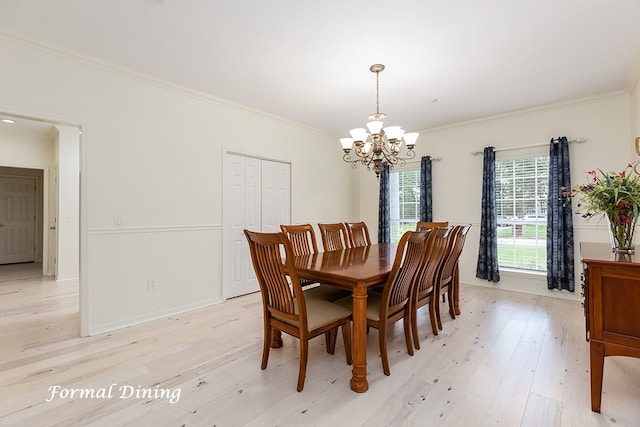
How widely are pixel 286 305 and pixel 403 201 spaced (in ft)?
13.1

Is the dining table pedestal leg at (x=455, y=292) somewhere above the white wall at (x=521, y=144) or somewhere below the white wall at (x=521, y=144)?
below

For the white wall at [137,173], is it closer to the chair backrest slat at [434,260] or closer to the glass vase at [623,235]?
the chair backrest slat at [434,260]

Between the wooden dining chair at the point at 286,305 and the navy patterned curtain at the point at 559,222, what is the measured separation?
3.32 m

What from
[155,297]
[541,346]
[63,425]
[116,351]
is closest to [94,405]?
[63,425]

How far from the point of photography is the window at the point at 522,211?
418 centimetres

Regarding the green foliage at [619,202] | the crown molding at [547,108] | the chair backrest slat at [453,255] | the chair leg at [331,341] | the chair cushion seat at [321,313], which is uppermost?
the crown molding at [547,108]

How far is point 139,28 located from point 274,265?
217cm

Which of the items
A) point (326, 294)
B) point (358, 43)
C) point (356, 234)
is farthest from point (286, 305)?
point (358, 43)

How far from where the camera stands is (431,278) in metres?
2.72

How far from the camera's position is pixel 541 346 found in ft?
8.43

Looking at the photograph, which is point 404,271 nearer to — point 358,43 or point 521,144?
point 358,43

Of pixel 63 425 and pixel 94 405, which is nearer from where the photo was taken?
pixel 63 425

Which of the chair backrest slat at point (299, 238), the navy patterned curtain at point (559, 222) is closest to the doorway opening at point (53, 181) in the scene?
the chair backrest slat at point (299, 238)

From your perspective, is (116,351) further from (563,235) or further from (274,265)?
(563,235)
